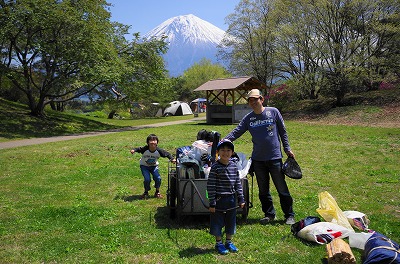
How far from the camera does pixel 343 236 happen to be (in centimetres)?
489

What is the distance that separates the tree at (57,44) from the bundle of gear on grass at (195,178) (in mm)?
18953

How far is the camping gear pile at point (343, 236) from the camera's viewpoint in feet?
13.0

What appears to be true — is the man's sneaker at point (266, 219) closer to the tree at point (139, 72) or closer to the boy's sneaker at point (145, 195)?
the boy's sneaker at point (145, 195)

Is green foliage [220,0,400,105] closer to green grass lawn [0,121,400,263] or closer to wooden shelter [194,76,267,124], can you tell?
wooden shelter [194,76,267,124]

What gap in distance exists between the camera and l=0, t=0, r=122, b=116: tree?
22.8 meters

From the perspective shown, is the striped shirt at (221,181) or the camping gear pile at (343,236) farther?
the striped shirt at (221,181)

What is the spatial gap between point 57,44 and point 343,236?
2353 cm

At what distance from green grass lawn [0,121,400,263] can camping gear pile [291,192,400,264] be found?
7.1 inches

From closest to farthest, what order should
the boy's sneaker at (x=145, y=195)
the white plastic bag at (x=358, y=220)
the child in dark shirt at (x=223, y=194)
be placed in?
the child in dark shirt at (x=223, y=194), the white plastic bag at (x=358, y=220), the boy's sneaker at (x=145, y=195)

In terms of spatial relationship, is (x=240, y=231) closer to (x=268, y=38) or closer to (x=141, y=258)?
(x=141, y=258)

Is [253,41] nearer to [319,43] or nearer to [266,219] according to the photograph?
[319,43]

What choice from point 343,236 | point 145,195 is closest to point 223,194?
point 343,236

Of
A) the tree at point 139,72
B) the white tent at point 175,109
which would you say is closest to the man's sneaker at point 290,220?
the tree at point 139,72

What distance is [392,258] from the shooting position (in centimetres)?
379
